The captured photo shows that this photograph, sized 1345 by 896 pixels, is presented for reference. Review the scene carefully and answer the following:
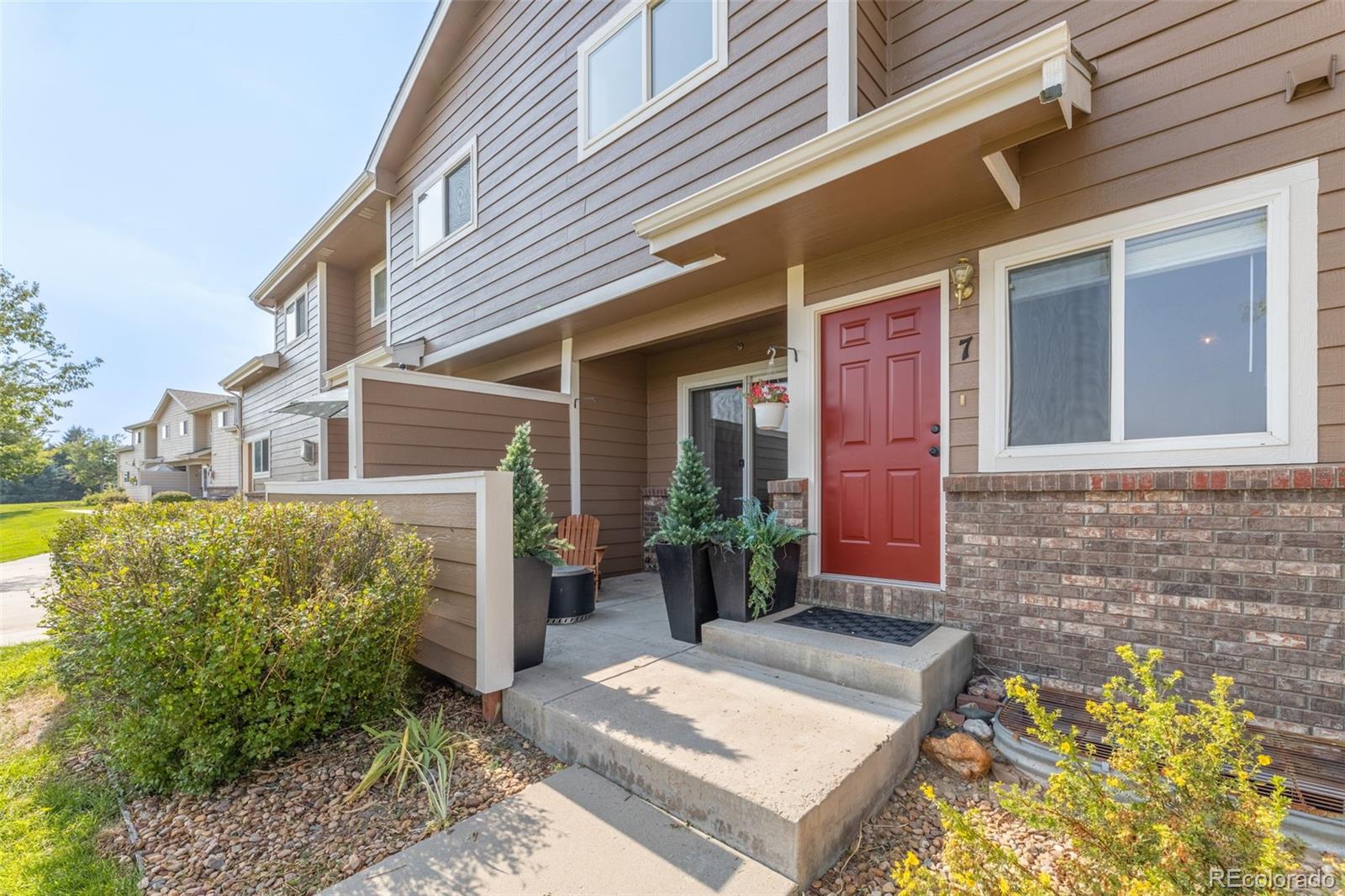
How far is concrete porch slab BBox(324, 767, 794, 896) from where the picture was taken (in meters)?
1.69

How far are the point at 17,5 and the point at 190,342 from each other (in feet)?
90.3

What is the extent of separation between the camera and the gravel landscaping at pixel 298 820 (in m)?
1.86

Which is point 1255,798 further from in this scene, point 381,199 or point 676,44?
point 381,199

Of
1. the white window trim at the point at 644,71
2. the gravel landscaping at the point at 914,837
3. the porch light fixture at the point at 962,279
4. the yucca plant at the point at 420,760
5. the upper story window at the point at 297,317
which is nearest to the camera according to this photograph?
the gravel landscaping at the point at 914,837

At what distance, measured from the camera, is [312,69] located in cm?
730

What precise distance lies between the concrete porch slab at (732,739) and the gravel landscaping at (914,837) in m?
0.05

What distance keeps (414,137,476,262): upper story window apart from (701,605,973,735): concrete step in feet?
18.2

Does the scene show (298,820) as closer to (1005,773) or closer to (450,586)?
(450,586)

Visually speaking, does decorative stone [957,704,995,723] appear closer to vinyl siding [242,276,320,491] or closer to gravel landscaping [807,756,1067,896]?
gravel landscaping [807,756,1067,896]

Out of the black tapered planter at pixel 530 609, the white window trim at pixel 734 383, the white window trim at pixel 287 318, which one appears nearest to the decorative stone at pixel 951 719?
the black tapered planter at pixel 530 609

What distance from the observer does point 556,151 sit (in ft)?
18.0

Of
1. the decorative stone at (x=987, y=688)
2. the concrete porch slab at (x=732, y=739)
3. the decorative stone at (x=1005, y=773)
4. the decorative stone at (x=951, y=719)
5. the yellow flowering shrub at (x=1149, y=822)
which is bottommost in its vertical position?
the decorative stone at (x=1005, y=773)

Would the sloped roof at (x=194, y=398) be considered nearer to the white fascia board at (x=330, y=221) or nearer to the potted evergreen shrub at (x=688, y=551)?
the white fascia board at (x=330, y=221)

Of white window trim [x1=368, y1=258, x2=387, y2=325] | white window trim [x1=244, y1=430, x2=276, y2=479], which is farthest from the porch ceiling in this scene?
white window trim [x1=244, y1=430, x2=276, y2=479]
